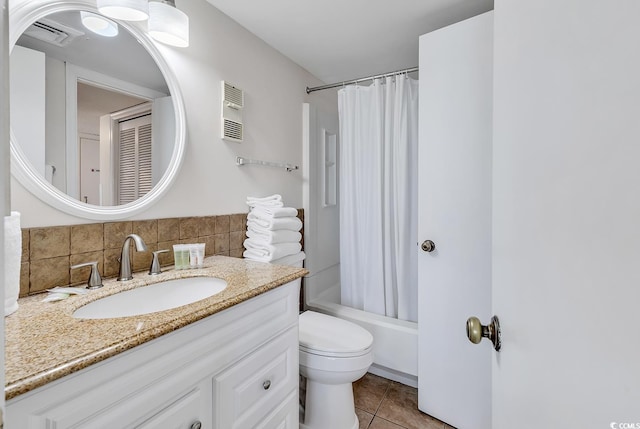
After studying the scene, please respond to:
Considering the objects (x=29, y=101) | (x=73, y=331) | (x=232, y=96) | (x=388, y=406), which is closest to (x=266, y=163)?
(x=232, y=96)

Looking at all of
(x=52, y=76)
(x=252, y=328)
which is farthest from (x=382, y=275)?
(x=52, y=76)

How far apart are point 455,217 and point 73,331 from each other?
1.53 meters

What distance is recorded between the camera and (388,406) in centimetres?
171

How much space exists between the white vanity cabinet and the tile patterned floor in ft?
2.00

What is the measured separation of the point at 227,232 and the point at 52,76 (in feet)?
3.13

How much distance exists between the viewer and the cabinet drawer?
2.95 feet

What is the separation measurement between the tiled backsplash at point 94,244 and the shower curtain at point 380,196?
1011 mm

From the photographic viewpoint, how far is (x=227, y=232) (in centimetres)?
164

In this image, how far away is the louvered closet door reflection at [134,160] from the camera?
4.06ft

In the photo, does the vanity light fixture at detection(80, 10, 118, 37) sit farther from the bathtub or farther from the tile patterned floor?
the tile patterned floor

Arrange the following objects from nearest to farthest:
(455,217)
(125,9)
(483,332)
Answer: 1. (483,332)
2. (125,9)
3. (455,217)

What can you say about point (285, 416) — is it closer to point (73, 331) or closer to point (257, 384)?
point (257, 384)

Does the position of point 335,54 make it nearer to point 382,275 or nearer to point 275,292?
point 382,275

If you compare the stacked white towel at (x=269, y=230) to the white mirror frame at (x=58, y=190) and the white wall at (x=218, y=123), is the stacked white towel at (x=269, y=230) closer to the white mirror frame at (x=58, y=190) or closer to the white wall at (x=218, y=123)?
the white wall at (x=218, y=123)
